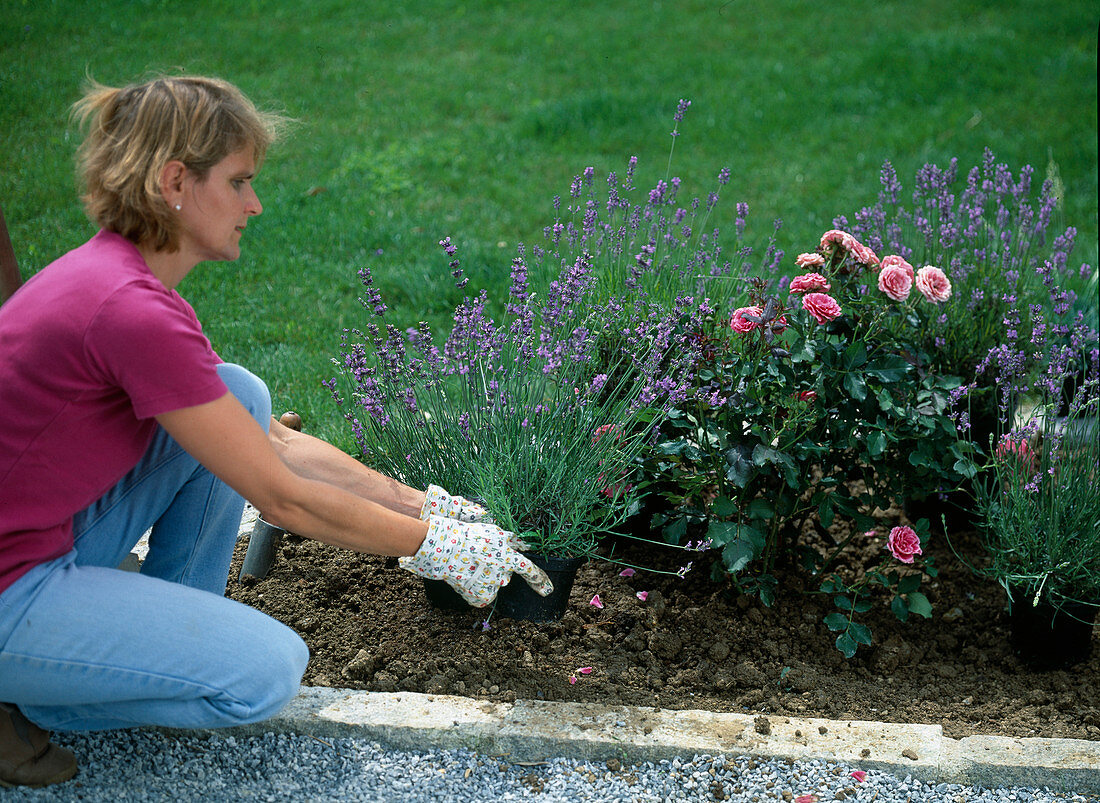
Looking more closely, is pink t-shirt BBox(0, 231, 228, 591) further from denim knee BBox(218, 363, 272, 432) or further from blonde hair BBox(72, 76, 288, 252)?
denim knee BBox(218, 363, 272, 432)

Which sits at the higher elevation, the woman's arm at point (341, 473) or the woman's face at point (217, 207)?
the woman's face at point (217, 207)

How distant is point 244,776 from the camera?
6.71 feet

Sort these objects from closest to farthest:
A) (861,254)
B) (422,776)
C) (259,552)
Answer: (422,776), (861,254), (259,552)

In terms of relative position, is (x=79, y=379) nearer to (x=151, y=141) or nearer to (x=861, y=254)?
(x=151, y=141)

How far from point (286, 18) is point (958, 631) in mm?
5540

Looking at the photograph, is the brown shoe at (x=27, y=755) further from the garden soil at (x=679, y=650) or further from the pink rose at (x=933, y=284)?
the pink rose at (x=933, y=284)

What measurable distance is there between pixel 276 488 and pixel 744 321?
112 centimetres

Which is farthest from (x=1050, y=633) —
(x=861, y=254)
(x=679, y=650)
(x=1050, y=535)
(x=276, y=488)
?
(x=276, y=488)

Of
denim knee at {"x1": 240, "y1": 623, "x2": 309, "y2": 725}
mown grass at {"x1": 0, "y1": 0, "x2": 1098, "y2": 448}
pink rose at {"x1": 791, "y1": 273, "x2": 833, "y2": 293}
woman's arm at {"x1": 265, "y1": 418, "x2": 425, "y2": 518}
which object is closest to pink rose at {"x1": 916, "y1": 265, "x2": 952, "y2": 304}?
pink rose at {"x1": 791, "y1": 273, "x2": 833, "y2": 293}

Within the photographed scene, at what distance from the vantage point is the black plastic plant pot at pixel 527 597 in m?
2.37

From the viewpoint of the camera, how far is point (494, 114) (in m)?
6.39

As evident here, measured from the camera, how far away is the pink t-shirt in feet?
5.53

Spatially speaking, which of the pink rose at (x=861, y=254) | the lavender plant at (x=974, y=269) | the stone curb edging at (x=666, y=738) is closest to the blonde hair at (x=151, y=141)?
the stone curb edging at (x=666, y=738)

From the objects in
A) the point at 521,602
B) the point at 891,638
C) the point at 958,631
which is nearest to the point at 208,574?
the point at 521,602
